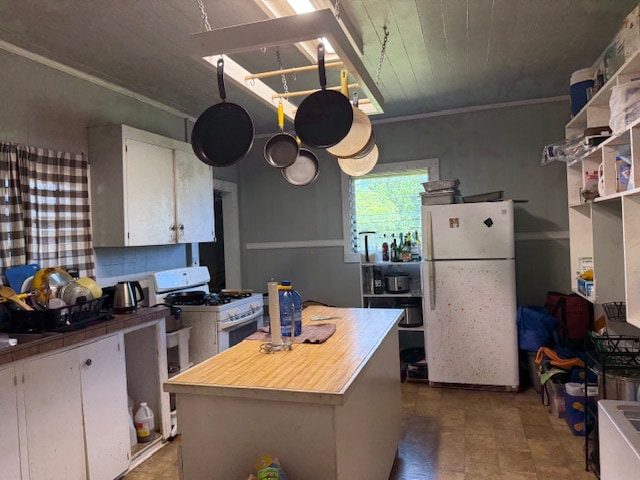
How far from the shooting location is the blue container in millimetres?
2822

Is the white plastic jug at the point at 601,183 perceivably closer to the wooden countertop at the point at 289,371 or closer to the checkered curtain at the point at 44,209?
the wooden countertop at the point at 289,371

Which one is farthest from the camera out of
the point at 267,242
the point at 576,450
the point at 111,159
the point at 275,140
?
the point at 267,242

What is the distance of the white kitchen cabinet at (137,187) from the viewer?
120 inches

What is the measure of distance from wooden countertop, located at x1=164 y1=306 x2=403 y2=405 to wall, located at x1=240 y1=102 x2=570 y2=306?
259 centimetres

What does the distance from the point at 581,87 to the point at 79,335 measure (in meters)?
3.34

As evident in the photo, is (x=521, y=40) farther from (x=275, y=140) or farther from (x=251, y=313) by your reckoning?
(x=251, y=313)

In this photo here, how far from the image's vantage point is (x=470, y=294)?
3717 millimetres

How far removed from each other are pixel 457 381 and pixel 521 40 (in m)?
2.66

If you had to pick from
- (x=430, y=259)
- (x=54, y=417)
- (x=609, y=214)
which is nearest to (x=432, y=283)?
(x=430, y=259)

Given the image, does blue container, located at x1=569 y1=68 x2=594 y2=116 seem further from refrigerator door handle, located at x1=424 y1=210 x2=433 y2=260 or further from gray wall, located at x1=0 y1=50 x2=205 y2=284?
gray wall, located at x1=0 y1=50 x2=205 y2=284

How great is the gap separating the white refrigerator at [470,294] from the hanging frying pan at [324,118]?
227cm

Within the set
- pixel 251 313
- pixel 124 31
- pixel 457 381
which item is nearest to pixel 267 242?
pixel 251 313

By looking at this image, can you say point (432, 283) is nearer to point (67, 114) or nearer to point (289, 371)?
point (289, 371)

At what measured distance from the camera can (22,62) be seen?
2.69 m
